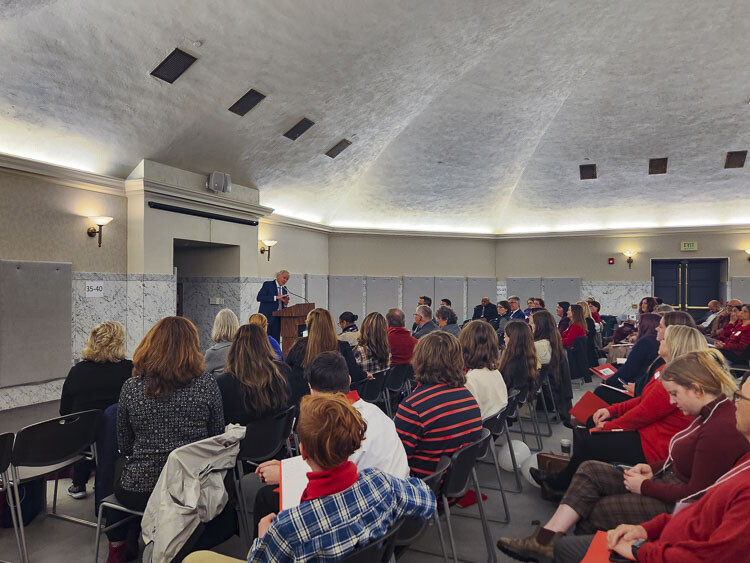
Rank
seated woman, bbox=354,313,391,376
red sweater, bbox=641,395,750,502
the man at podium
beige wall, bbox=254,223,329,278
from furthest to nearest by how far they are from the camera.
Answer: beige wall, bbox=254,223,329,278, the man at podium, seated woman, bbox=354,313,391,376, red sweater, bbox=641,395,750,502

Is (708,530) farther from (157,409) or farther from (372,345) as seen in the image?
(372,345)

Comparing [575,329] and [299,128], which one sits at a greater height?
[299,128]

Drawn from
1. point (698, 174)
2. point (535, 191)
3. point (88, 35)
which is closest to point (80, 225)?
point (88, 35)

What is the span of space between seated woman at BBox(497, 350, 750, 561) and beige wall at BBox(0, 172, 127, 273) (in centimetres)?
581

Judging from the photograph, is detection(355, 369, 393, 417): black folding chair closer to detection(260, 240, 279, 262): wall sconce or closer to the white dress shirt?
the white dress shirt

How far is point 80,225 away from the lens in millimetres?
6203

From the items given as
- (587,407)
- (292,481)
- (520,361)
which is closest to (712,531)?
(292,481)

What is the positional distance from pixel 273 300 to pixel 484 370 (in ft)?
16.6

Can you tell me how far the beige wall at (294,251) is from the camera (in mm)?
9859

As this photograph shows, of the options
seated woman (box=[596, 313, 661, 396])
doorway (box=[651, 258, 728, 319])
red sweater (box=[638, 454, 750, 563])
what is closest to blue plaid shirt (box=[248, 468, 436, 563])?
red sweater (box=[638, 454, 750, 563])

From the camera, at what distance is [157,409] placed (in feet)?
8.25

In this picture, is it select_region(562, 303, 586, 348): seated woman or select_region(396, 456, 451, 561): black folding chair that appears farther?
select_region(562, 303, 586, 348): seated woman

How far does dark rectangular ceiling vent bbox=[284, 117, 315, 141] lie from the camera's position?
7797mm

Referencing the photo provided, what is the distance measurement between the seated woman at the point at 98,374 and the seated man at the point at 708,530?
3.02 m
